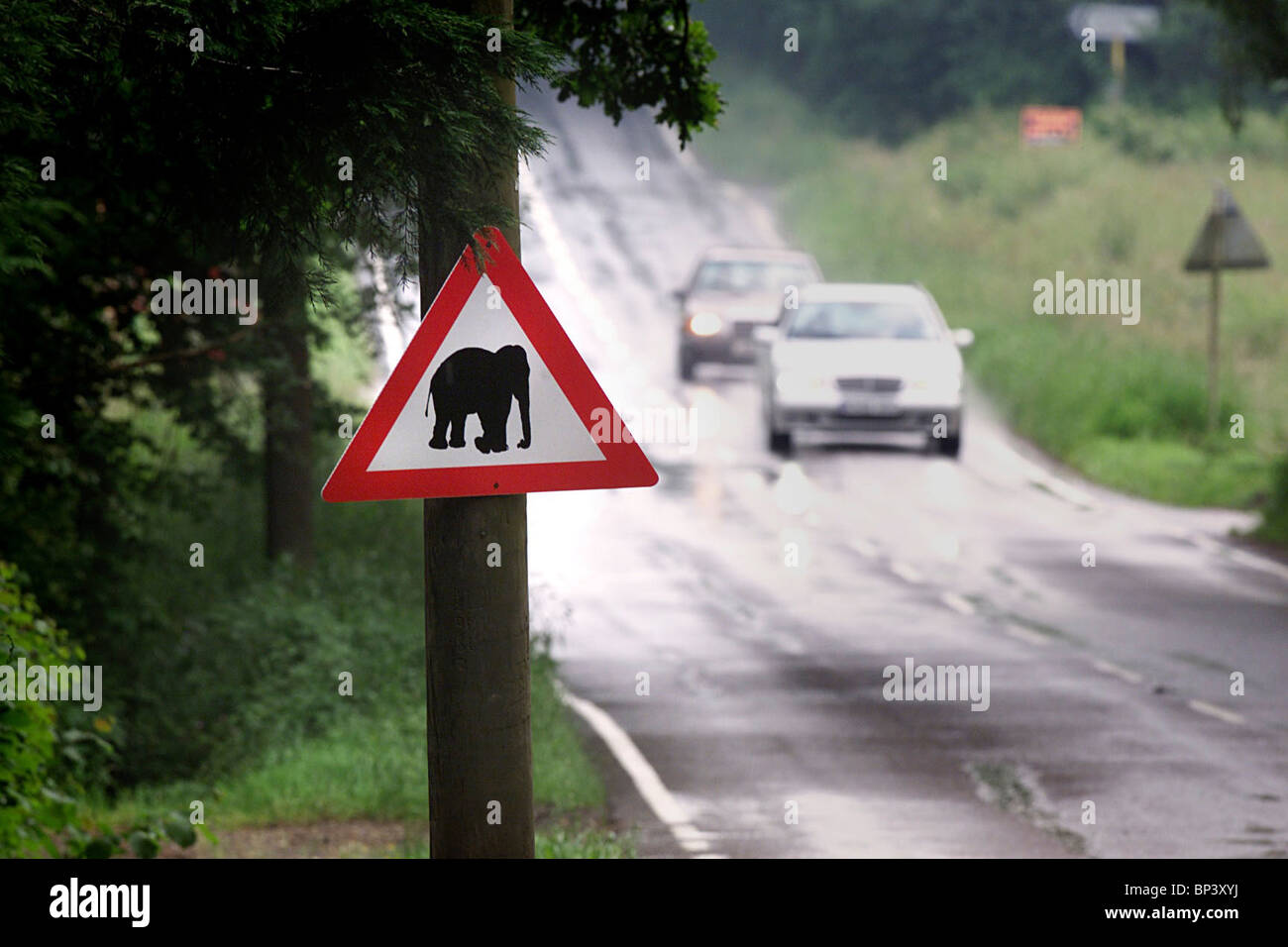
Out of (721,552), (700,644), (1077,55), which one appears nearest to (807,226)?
(1077,55)

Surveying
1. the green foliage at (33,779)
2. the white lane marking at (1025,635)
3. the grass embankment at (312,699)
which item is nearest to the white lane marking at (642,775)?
the grass embankment at (312,699)

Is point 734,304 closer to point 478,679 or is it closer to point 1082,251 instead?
point 1082,251

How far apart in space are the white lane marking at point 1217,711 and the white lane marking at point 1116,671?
742mm

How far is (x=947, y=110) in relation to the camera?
209 ft

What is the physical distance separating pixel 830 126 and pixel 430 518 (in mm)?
60457

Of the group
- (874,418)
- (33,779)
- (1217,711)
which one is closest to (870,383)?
(874,418)

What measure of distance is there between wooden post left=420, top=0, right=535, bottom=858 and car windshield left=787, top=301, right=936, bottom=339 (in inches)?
777

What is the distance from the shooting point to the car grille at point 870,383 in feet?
79.2

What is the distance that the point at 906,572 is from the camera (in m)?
19.2

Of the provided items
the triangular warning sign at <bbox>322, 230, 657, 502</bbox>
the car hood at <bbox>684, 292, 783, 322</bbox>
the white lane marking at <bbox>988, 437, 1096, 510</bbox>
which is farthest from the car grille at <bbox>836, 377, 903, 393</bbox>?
the triangular warning sign at <bbox>322, 230, 657, 502</bbox>

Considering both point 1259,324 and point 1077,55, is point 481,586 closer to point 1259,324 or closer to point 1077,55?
point 1259,324

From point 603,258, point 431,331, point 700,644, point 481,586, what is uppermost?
point 603,258

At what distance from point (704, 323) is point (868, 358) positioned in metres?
7.39

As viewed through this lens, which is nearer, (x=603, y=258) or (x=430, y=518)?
(x=430, y=518)
